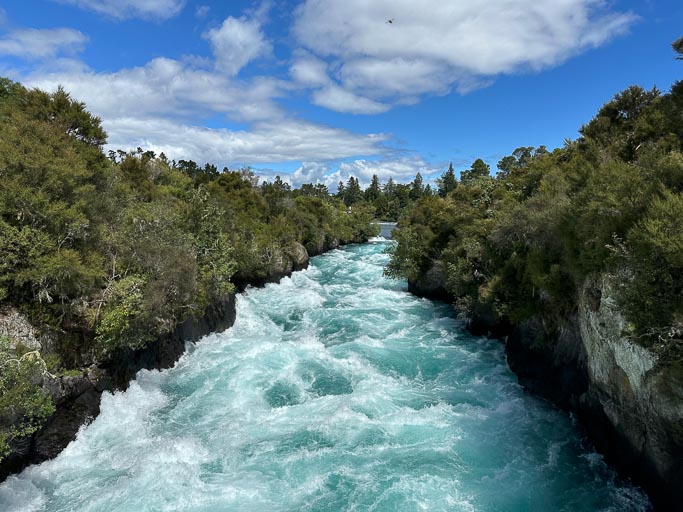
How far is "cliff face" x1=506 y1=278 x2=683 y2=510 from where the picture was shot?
970 cm

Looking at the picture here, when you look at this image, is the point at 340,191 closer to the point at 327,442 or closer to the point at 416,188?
the point at 416,188

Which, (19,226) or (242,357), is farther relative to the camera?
(242,357)

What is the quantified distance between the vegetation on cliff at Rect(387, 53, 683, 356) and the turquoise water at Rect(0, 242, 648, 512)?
4.38 metres

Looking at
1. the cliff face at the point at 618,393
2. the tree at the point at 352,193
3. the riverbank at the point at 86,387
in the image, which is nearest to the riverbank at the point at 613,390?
the cliff face at the point at 618,393

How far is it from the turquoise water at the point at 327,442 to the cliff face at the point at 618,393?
0.75m

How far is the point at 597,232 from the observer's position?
1191 centimetres

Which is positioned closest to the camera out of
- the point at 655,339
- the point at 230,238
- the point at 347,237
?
the point at 655,339

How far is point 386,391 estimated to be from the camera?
17.3 m

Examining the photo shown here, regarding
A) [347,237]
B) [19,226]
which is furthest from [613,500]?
[347,237]

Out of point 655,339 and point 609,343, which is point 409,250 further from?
point 655,339

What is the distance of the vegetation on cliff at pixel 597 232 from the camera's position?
933cm

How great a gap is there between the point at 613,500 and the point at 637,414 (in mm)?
2327

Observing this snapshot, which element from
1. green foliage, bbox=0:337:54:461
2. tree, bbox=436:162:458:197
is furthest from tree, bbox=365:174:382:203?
green foliage, bbox=0:337:54:461

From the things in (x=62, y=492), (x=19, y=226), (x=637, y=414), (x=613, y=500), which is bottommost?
(x=62, y=492)
